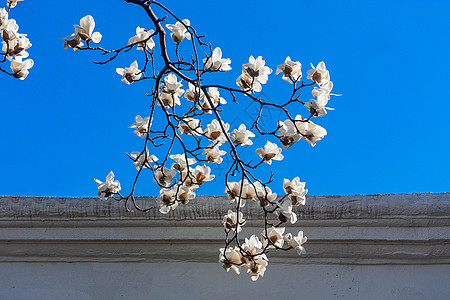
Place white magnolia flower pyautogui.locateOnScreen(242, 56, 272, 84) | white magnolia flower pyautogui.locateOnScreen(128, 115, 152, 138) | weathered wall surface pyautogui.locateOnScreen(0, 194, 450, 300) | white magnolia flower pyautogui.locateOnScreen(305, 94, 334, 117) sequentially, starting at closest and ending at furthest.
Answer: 1. white magnolia flower pyautogui.locateOnScreen(305, 94, 334, 117)
2. white magnolia flower pyautogui.locateOnScreen(242, 56, 272, 84)
3. white magnolia flower pyautogui.locateOnScreen(128, 115, 152, 138)
4. weathered wall surface pyautogui.locateOnScreen(0, 194, 450, 300)

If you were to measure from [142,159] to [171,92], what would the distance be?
26 centimetres

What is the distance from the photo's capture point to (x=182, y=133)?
86.6 inches

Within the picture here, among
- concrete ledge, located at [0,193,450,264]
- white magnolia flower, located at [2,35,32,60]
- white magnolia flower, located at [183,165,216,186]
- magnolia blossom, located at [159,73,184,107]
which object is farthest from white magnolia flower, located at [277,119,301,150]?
white magnolia flower, located at [2,35,32,60]

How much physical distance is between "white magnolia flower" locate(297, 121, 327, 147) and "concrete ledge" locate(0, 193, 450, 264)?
48cm

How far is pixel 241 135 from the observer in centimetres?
203

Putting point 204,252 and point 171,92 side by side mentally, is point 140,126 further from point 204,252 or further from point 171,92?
point 204,252

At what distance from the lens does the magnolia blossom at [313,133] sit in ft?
6.48

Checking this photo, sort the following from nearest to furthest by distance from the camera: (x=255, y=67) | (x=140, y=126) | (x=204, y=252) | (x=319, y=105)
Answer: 1. (x=319, y=105)
2. (x=255, y=67)
3. (x=140, y=126)
4. (x=204, y=252)

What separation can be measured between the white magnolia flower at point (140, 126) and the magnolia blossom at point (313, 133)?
56 centimetres

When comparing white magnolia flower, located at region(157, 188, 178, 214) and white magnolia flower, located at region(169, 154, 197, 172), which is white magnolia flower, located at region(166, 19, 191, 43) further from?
white magnolia flower, located at region(157, 188, 178, 214)

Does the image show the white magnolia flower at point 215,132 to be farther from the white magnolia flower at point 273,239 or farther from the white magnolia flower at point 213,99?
the white magnolia flower at point 273,239

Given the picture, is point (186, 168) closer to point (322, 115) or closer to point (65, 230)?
point (322, 115)

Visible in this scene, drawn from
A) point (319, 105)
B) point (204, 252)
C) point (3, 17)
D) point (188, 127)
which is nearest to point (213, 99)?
point (188, 127)

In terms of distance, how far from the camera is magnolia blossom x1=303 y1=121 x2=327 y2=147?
77.8 inches
